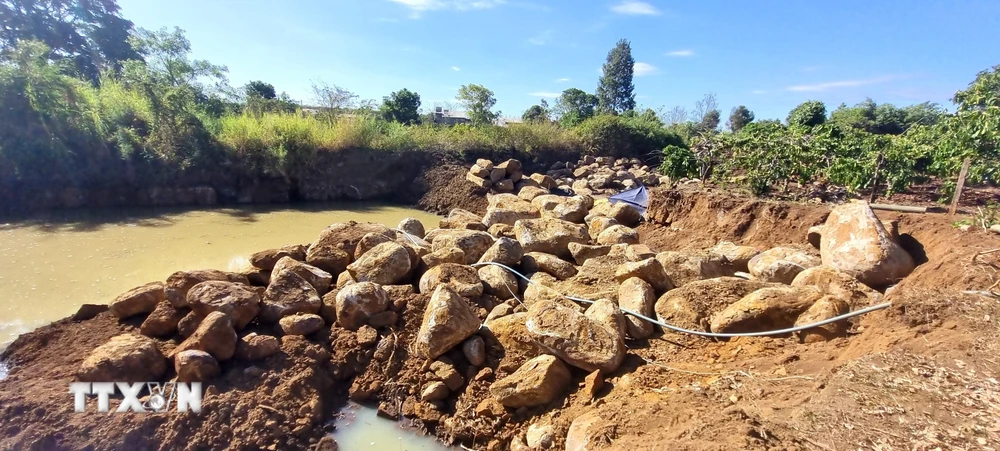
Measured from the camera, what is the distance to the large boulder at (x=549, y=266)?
5020mm

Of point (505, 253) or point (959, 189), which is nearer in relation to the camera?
point (505, 253)

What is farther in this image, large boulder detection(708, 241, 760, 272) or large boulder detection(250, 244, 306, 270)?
large boulder detection(708, 241, 760, 272)

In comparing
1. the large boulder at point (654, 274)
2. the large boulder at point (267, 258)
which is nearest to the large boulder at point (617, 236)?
the large boulder at point (654, 274)

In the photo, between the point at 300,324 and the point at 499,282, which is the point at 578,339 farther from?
the point at 300,324

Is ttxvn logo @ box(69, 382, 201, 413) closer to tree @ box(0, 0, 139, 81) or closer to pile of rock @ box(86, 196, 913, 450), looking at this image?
pile of rock @ box(86, 196, 913, 450)

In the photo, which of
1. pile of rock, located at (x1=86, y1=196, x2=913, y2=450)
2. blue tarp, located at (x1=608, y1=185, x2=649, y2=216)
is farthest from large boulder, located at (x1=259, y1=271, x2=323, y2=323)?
blue tarp, located at (x1=608, y1=185, x2=649, y2=216)

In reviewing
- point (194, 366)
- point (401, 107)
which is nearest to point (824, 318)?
point (194, 366)

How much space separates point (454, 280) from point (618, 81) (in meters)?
34.7

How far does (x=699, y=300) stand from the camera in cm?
392

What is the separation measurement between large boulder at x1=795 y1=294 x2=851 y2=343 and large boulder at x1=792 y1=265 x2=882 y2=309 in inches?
6.8

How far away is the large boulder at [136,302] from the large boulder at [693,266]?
4671 millimetres

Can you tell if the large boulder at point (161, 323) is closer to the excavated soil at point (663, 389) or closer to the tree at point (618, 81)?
the excavated soil at point (663, 389)

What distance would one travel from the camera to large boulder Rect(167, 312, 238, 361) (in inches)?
132

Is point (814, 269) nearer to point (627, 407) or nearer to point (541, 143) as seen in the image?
point (627, 407)
